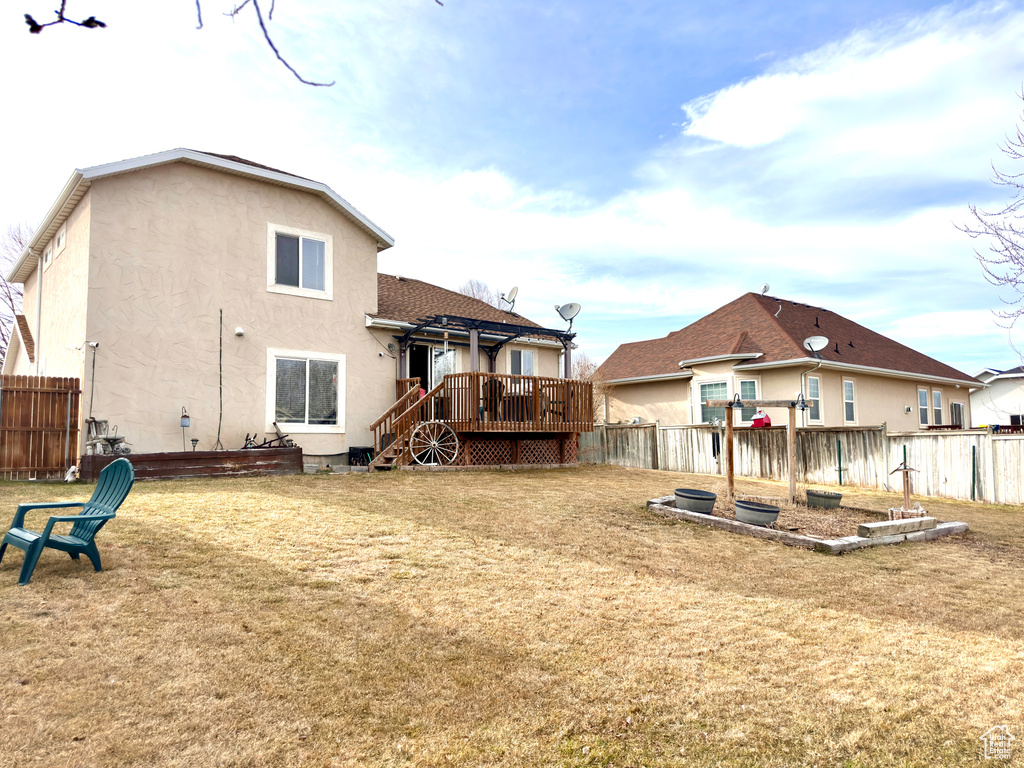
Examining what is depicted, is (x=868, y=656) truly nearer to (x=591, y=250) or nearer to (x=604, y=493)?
(x=604, y=493)

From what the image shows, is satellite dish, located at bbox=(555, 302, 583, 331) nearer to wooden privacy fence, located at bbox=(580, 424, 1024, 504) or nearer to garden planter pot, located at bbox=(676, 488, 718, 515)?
wooden privacy fence, located at bbox=(580, 424, 1024, 504)

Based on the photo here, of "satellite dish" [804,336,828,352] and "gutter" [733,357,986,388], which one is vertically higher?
"satellite dish" [804,336,828,352]

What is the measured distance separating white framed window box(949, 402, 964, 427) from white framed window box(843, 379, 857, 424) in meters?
8.58

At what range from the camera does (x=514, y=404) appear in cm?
1515

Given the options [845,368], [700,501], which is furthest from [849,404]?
[700,501]

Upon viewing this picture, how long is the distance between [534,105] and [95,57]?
150 inches

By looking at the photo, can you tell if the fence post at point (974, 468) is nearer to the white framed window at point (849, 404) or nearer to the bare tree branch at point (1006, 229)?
the bare tree branch at point (1006, 229)

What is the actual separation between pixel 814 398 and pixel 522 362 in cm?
954

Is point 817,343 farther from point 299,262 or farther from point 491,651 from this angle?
point 491,651

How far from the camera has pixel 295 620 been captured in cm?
445

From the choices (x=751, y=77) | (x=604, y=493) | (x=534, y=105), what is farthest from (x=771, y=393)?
(x=534, y=105)

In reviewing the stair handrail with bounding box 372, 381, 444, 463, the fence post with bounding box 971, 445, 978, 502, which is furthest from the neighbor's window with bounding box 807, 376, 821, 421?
the stair handrail with bounding box 372, 381, 444, 463

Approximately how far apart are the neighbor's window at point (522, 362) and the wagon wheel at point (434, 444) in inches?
176

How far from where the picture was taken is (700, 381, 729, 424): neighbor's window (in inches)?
813
